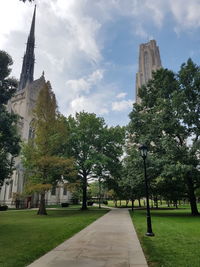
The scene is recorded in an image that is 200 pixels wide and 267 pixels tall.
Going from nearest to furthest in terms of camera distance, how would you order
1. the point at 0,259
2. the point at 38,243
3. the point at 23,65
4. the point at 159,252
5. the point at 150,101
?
the point at 0,259, the point at 159,252, the point at 38,243, the point at 150,101, the point at 23,65

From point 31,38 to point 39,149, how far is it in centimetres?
7009

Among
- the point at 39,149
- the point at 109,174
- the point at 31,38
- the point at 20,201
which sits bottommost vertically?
the point at 20,201

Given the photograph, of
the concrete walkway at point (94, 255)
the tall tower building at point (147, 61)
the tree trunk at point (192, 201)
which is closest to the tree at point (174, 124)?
the tree trunk at point (192, 201)

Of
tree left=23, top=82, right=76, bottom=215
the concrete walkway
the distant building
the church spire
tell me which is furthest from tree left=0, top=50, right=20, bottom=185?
the church spire

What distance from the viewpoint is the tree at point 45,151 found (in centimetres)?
1994

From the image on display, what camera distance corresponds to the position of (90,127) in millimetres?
29719

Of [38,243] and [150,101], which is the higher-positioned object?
[150,101]

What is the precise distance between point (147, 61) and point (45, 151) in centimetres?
10587

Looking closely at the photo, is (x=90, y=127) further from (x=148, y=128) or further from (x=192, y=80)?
(x=192, y=80)

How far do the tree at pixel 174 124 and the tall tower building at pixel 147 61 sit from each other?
88.6 metres

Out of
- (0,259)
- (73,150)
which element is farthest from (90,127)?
(0,259)

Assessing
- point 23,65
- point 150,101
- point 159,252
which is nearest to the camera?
point 159,252

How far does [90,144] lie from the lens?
29328 millimetres

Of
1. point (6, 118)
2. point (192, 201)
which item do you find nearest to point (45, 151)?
point (6, 118)
